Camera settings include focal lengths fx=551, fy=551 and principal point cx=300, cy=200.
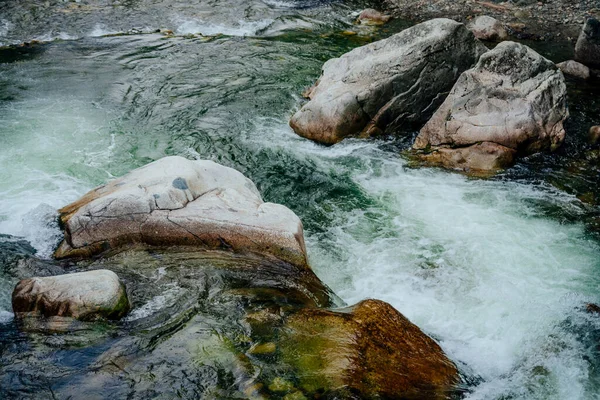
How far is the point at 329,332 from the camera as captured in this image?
5.67 meters

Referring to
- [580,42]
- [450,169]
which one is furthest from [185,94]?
[580,42]

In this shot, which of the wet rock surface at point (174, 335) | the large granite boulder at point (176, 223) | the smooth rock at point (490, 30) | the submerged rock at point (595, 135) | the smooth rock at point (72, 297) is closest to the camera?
the wet rock surface at point (174, 335)

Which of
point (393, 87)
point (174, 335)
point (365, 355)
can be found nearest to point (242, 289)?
point (174, 335)

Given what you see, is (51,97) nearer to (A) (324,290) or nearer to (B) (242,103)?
(B) (242,103)

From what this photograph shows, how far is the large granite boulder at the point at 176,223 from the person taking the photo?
7160 mm

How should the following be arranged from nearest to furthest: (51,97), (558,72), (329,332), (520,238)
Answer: (329,332) < (520,238) < (558,72) < (51,97)

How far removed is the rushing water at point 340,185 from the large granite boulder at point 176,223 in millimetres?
759

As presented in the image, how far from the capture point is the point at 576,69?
14562 mm

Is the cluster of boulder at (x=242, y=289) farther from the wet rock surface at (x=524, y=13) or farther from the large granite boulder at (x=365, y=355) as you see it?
the wet rock surface at (x=524, y=13)

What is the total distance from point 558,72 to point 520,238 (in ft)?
14.9

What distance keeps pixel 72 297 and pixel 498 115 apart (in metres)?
8.26

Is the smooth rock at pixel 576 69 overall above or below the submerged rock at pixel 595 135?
above

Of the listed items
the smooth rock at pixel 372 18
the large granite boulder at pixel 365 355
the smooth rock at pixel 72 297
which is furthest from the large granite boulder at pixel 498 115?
the smooth rock at pixel 372 18

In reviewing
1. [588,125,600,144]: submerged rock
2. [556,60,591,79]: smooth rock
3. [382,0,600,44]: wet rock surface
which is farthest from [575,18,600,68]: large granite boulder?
[588,125,600,144]: submerged rock
